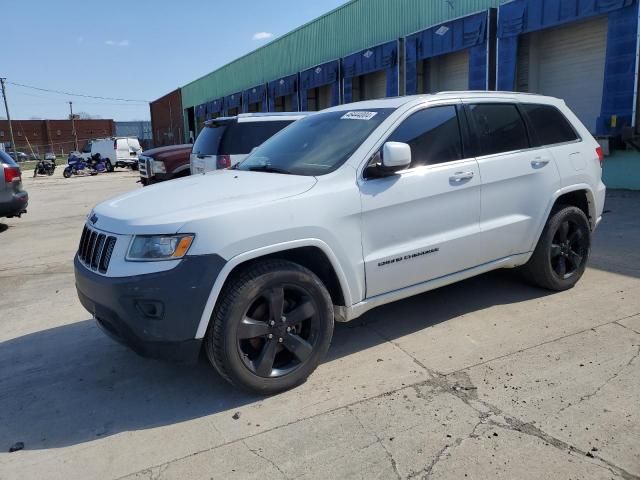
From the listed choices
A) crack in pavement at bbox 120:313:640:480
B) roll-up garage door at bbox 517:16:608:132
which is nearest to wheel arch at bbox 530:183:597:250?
crack in pavement at bbox 120:313:640:480

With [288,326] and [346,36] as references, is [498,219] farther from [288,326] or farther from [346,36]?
[346,36]

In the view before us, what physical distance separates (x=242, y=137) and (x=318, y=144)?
5.39 meters

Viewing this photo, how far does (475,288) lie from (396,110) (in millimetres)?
2139

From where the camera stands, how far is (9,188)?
9516 millimetres

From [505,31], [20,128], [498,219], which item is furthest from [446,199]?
[20,128]

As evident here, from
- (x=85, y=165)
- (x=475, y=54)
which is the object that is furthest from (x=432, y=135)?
(x=85, y=165)

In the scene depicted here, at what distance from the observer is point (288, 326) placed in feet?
11.0

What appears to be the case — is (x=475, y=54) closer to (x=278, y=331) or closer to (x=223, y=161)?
(x=223, y=161)

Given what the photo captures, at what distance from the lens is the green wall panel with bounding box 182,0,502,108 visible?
17.5 metres

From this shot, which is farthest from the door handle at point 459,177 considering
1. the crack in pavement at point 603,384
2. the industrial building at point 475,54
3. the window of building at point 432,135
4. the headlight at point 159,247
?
the industrial building at point 475,54

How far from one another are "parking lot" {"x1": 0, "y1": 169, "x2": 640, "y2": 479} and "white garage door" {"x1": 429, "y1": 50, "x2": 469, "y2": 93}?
13522mm

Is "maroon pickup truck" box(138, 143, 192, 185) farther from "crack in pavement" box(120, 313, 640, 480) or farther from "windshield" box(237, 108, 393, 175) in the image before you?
"crack in pavement" box(120, 313, 640, 480)

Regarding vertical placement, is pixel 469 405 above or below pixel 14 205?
below

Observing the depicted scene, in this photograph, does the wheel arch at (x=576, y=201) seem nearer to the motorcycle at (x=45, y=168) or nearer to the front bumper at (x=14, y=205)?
the front bumper at (x=14, y=205)
